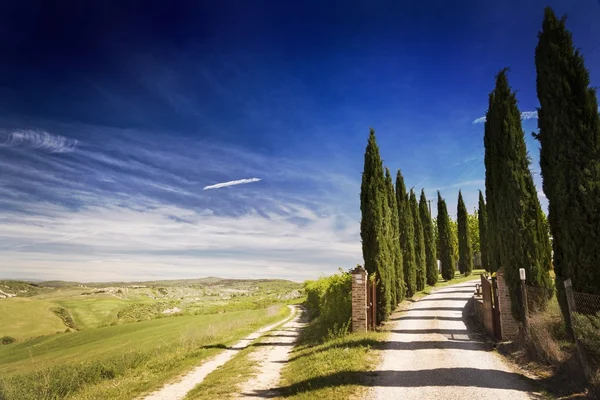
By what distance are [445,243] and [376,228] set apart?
2891 cm

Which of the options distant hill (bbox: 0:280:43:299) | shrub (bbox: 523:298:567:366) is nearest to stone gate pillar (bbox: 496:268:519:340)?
shrub (bbox: 523:298:567:366)

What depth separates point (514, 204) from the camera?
1430cm

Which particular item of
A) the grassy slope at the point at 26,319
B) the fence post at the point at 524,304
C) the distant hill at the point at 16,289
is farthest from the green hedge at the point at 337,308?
the distant hill at the point at 16,289

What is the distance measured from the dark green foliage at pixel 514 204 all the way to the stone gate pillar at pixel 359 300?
218 inches

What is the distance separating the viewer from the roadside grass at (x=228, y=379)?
29.4 feet

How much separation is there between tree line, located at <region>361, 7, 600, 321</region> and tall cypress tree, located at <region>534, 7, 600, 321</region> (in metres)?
0.02

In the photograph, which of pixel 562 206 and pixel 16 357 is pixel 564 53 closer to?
pixel 562 206

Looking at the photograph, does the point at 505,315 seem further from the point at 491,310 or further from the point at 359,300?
the point at 359,300

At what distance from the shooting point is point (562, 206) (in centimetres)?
977

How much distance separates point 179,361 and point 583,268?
46.4 ft

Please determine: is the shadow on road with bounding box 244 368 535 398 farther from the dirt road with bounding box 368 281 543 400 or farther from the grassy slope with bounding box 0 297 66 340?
the grassy slope with bounding box 0 297 66 340

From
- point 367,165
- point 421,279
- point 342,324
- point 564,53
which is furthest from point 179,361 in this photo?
point 421,279

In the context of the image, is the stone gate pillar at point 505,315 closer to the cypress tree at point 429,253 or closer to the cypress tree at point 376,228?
the cypress tree at point 376,228

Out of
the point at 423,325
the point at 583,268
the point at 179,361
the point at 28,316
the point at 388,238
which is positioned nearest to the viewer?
the point at 583,268
